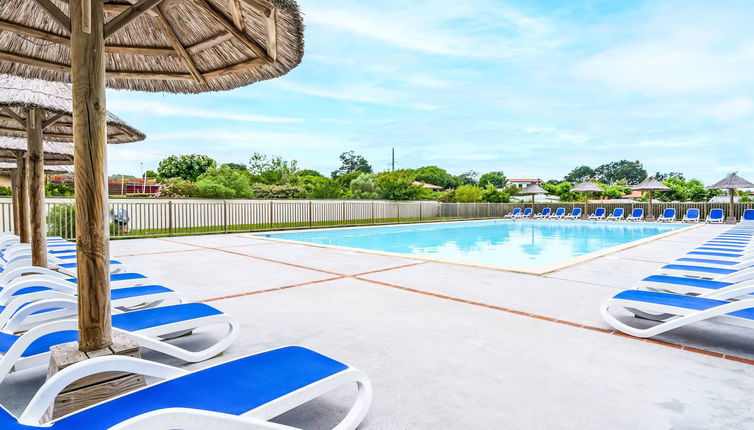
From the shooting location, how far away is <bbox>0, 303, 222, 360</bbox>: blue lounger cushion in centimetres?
238

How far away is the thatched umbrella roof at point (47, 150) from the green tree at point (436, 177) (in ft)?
222

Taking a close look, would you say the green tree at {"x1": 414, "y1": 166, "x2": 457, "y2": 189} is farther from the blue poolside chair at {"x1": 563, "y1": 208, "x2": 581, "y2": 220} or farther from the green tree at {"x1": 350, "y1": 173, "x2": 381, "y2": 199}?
the blue poolside chair at {"x1": 563, "y1": 208, "x2": 581, "y2": 220}

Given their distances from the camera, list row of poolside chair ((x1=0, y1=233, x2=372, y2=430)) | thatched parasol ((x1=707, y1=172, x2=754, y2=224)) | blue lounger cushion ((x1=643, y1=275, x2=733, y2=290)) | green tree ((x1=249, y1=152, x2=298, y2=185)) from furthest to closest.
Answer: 1. green tree ((x1=249, y1=152, x2=298, y2=185))
2. thatched parasol ((x1=707, y1=172, x2=754, y2=224))
3. blue lounger cushion ((x1=643, y1=275, x2=733, y2=290))
4. row of poolside chair ((x1=0, y1=233, x2=372, y2=430))

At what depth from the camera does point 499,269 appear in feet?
21.2

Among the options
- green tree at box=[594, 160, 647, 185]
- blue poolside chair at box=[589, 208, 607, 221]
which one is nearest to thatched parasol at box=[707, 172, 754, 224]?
blue poolside chair at box=[589, 208, 607, 221]

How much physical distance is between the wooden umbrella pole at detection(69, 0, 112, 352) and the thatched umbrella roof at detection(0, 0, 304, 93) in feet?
3.02

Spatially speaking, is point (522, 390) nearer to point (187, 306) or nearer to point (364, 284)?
point (187, 306)

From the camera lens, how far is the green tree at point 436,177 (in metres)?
76.4

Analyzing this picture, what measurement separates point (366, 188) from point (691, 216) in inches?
801

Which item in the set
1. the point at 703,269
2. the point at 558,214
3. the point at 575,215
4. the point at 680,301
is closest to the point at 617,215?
the point at 575,215

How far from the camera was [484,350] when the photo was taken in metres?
2.99

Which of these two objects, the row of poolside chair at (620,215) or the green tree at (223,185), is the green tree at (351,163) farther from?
the green tree at (223,185)

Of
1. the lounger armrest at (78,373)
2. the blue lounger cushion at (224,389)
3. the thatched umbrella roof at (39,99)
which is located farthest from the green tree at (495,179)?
the lounger armrest at (78,373)

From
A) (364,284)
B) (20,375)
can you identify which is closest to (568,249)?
(364,284)
